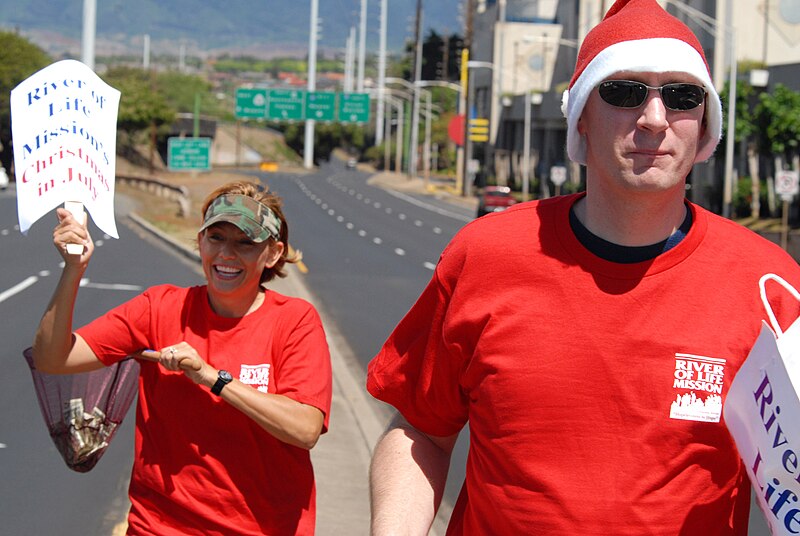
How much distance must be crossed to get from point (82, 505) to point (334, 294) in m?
14.3

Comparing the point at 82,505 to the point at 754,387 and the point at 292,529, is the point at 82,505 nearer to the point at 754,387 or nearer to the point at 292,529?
the point at 292,529

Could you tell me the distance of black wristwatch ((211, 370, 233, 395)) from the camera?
404cm

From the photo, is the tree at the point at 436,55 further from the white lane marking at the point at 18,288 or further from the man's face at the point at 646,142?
the man's face at the point at 646,142

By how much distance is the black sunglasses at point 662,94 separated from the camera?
2691 mm

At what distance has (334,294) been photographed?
22.6 meters

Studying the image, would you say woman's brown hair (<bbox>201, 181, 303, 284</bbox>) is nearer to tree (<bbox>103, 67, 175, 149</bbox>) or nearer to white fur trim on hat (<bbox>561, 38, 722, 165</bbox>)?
white fur trim on hat (<bbox>561, 38, 722, 165</bbox>)

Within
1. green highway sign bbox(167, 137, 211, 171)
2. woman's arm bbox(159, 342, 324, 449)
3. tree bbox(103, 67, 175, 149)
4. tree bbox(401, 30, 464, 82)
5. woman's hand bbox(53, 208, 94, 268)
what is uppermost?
tree bbox(401, 30, 464, 82)

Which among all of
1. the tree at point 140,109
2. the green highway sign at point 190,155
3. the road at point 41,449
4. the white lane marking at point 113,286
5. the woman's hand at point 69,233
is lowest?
the road at point 41,449

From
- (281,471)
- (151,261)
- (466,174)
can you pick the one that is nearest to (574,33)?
(466,174)

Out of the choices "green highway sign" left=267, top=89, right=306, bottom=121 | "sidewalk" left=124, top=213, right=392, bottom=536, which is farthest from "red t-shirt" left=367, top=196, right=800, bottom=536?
"green highway sign" left=267, top=89, right=306, bottom=121

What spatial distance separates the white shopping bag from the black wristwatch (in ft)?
6.25

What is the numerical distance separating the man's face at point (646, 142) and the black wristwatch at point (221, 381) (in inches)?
65.0

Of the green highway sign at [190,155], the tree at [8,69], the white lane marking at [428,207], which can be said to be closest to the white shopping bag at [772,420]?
the white lane marking at [428,207]

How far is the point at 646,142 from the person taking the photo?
2.66 m
